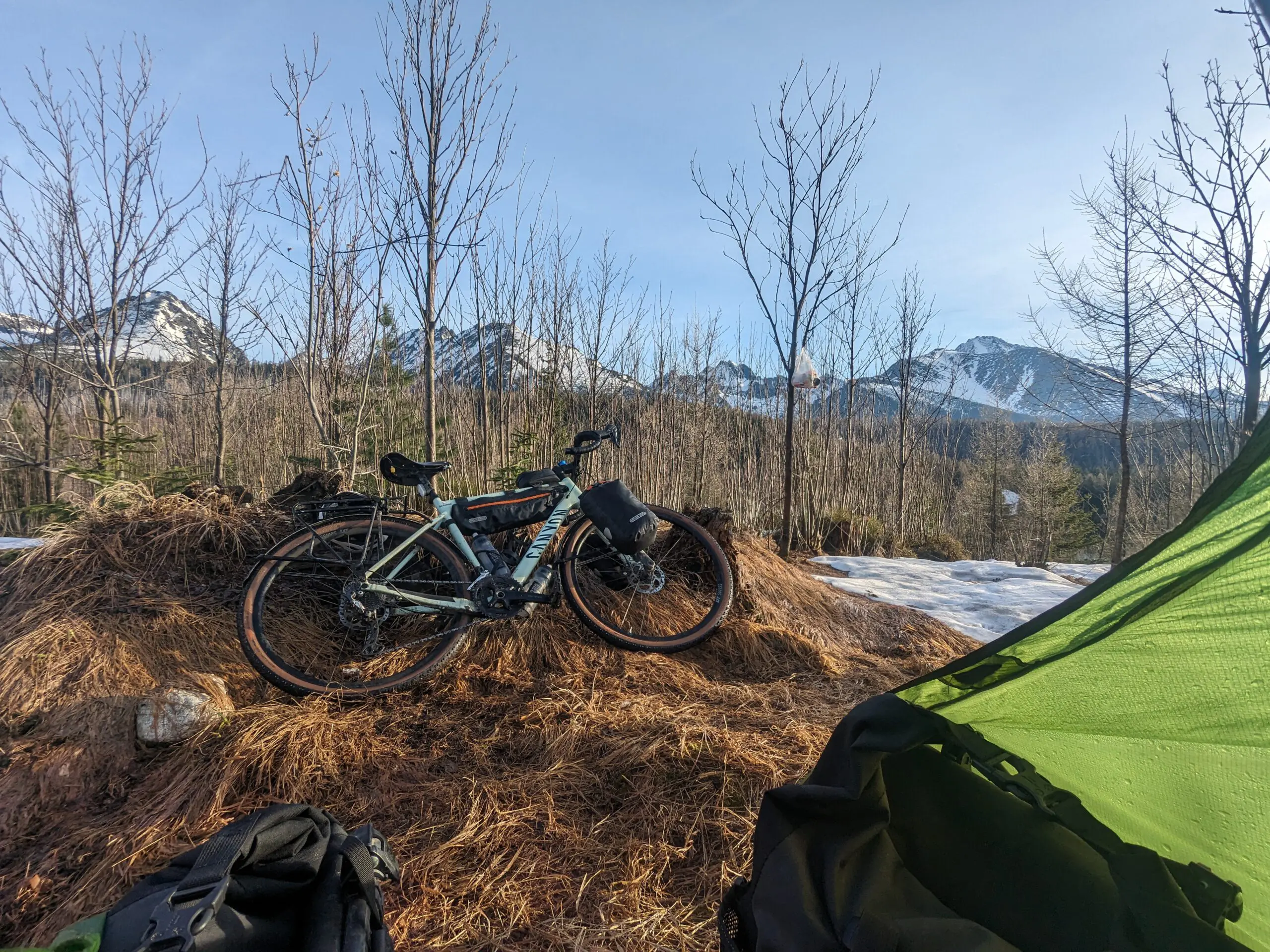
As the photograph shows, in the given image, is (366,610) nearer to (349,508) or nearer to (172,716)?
(349,508)

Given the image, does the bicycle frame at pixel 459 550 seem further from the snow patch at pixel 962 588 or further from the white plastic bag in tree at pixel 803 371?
the white plastic bag in tree at pixel 803 371

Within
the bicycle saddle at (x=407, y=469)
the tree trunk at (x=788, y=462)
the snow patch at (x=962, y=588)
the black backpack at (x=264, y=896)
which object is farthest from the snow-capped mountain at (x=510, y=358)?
the black backpack at (x=264, y=896)

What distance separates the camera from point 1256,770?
85cm

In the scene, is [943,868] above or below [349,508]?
below

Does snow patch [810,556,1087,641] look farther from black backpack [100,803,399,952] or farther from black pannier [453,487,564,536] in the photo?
black backpack [100,803,399,952]

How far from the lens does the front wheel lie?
2885mm

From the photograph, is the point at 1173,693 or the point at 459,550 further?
the point at 459,550

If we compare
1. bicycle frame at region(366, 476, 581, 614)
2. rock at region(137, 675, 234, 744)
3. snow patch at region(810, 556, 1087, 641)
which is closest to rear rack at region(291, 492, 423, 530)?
bicycle frame at region(366, 476, 581, 614)

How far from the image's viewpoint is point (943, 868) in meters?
1.09

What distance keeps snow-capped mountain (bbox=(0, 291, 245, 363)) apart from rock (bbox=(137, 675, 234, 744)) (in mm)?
6098

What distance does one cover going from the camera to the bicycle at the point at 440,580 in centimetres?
259

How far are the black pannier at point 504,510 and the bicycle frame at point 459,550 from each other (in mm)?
34

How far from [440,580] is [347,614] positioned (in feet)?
1.34

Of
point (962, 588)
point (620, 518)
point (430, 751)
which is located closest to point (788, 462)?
point (962, 588)
